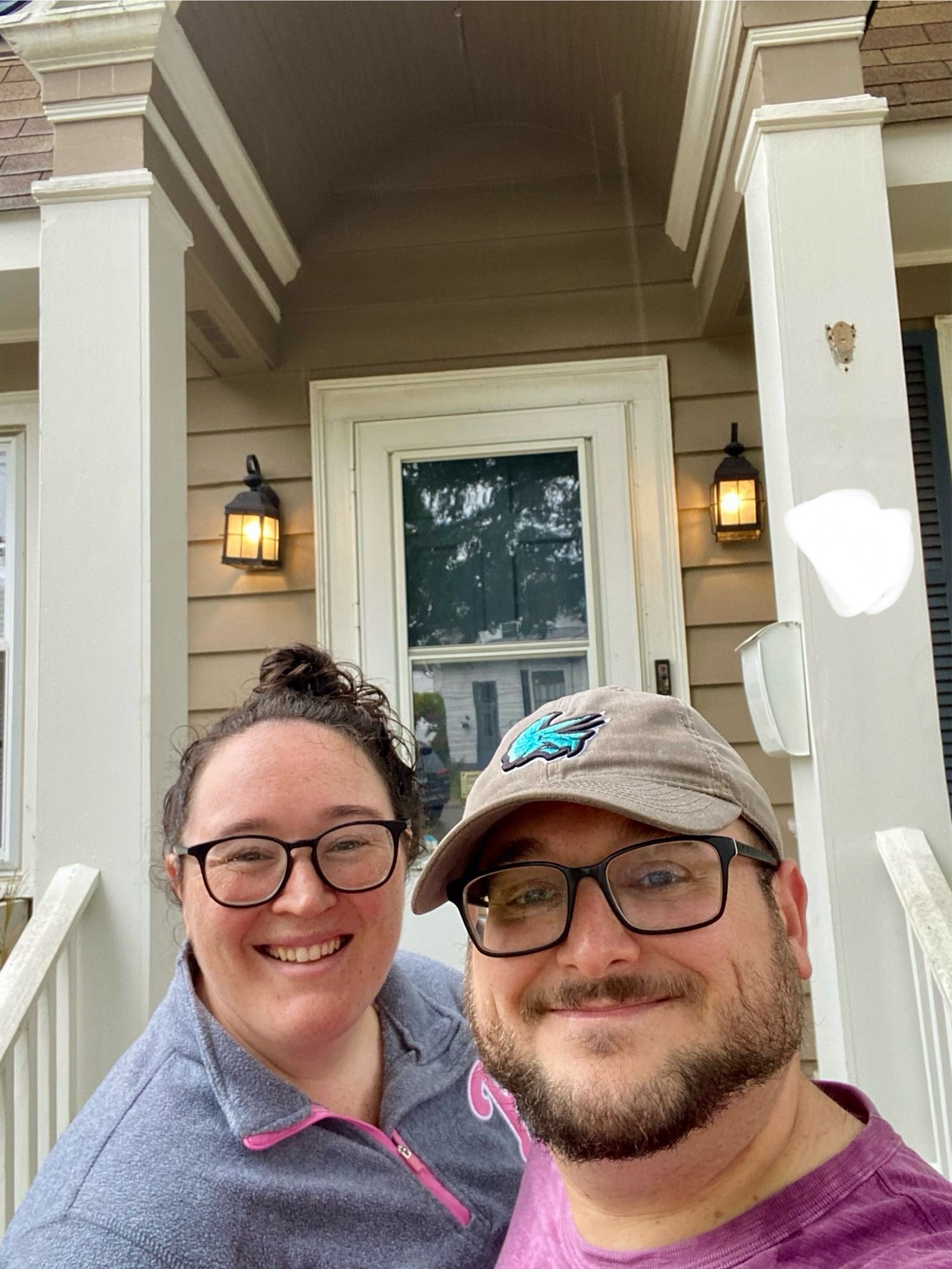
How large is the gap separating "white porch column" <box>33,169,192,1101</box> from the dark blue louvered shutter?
2264mm

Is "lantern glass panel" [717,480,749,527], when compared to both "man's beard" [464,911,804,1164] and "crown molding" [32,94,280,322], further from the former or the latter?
"man's beard" [464,911,804,1164]

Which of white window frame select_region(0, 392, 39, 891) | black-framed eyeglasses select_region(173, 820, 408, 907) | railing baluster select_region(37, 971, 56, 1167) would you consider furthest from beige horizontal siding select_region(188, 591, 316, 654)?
black-framed eyeglasses select_region(173, 820, 408, 907)

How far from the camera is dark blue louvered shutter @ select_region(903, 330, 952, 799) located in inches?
129

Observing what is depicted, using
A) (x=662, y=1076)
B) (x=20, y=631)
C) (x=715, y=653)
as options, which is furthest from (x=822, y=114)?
(x=20, y=631)

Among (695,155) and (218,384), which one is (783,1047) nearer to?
(695,155)

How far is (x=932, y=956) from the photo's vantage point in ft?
6.27

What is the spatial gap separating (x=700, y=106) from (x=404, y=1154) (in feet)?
8.92

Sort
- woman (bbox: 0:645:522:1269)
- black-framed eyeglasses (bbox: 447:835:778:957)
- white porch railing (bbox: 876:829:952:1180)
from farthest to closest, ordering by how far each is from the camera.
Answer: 1. white porch railing (bbox: 876:829:952:1180)
2. woman (bbox: 0:645:522:1269)
3. black-framed eyeglasses (bbox: 447:835:778:957)

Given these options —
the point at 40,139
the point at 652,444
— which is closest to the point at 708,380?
the point at 652,444

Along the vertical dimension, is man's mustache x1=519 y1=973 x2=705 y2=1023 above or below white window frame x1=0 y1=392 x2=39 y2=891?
below

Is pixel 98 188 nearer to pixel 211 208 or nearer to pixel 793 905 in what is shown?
pixel 211 208

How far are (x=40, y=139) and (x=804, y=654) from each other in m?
2.85

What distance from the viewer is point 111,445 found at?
98.2 inches

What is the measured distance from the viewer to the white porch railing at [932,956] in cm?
191
